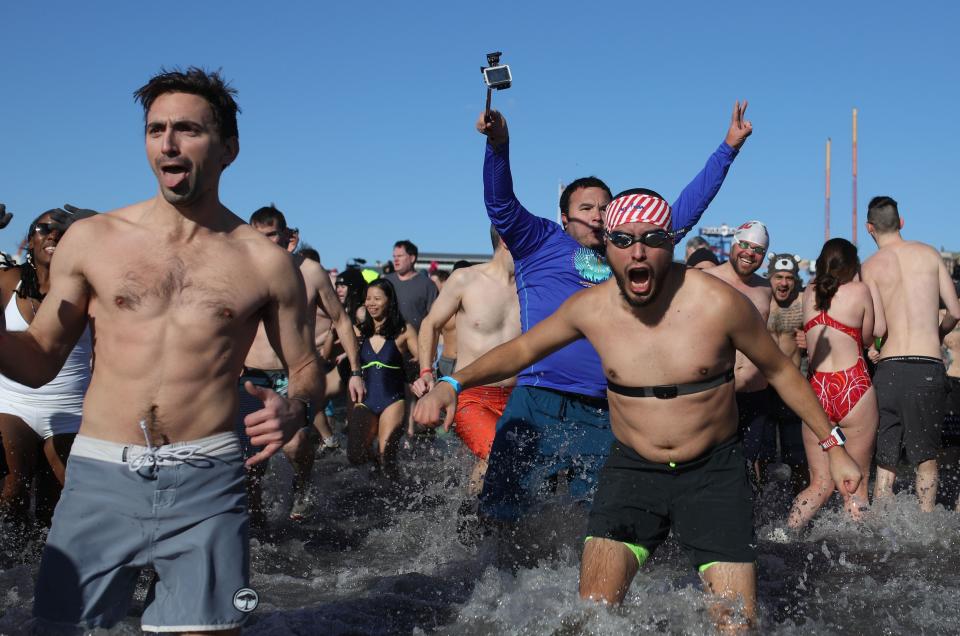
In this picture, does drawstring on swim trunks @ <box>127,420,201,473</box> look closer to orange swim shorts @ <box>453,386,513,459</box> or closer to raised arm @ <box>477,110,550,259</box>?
raised arm @ <box>477,110,550,259</box>

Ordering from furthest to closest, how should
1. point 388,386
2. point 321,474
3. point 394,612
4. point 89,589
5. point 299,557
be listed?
point 321,474 → point 388,386 → point 299,557 → point 394,612 → point 89,589

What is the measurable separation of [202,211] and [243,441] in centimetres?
325

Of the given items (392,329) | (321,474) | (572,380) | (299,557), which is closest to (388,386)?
(392,329)

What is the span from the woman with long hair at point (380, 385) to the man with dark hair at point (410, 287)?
2.89m

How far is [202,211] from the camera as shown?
135 inches

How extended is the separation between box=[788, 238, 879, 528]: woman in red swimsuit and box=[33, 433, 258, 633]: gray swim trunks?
504 centimetres

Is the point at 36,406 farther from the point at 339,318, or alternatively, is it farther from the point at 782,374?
the point at 782,374

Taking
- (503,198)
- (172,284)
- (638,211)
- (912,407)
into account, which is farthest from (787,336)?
(172,284)

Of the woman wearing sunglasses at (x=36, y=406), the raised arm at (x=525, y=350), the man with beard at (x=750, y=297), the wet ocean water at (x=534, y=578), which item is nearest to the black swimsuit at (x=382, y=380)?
the wet ocean water at (x=534, y=578)

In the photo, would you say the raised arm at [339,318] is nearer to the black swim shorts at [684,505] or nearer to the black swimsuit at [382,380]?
the black swimsuit at [382,380]

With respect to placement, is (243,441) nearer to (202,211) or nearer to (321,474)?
(202,211)

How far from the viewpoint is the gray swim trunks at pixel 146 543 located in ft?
10.3

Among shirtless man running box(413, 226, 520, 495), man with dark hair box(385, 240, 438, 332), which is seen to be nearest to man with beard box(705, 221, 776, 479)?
shirtless man running box(413, 226, 520, 495)

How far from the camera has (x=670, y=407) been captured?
4.34 m
